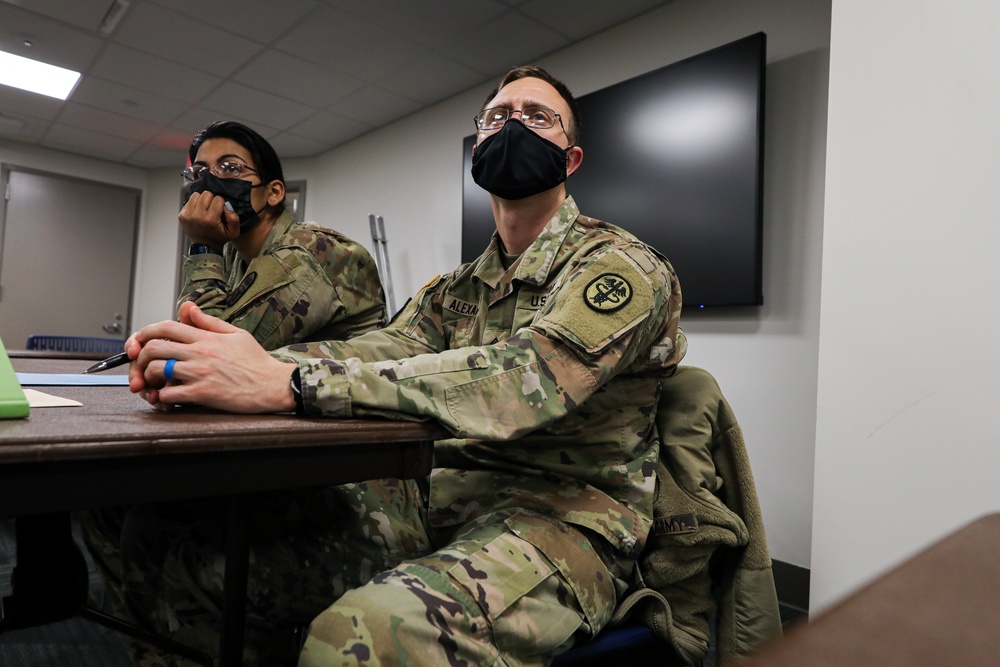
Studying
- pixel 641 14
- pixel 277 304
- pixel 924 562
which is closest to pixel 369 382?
pixel 924 562

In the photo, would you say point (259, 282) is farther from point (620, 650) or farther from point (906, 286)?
point (906, 286)

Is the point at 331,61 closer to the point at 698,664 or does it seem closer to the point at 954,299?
the point at 954,299

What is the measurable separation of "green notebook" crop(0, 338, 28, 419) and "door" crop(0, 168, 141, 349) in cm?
543

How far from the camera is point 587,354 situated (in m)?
0.80

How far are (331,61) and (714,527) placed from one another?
319 cm

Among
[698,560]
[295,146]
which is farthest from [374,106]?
[698,560]

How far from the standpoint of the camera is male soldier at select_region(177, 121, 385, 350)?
1399mm

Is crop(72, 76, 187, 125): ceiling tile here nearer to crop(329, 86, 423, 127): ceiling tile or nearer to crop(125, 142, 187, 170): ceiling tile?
crop(125, 142, 187, 170): ceiling tile

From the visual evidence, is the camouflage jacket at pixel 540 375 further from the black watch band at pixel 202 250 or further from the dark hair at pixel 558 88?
the black watch band at pixel 202 250

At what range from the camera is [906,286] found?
4.05 feet

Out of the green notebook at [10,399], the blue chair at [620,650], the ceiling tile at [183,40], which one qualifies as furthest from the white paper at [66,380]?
the ceiling tile at [183,40]

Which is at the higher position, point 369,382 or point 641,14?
point 641,14

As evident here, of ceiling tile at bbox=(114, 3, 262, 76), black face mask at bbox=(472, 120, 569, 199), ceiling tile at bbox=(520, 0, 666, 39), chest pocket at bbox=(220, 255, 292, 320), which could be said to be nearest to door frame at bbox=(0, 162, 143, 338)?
ceiling tile at bbox=(114, 3, 262, 76)

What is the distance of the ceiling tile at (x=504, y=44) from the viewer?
9.37ft
